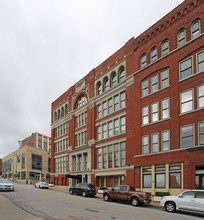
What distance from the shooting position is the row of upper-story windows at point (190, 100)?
73.3 feet

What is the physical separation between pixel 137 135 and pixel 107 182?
9.29 metres

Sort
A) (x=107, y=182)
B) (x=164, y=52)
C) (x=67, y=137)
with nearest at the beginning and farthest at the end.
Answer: (x=164, y=52)
(x=107, y=182)
(x=67, y=137)

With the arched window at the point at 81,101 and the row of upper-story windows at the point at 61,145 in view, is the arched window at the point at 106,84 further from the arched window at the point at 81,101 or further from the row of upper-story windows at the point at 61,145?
the row of upper-story windows at the point at 61,145

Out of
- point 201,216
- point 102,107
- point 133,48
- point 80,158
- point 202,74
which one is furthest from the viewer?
point 80,158

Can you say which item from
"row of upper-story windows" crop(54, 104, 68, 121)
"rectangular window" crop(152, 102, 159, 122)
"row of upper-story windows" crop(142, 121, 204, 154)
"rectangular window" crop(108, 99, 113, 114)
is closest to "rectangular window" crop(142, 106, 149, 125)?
"rectangular window" crop(152, 102, 159, 122)

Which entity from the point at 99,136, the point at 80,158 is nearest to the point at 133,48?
the point at 99,136

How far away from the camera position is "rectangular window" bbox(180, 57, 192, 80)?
78.5 ft

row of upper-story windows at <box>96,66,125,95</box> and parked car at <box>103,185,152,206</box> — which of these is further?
row of upper-story windows at <box>96,66,125,95</box>

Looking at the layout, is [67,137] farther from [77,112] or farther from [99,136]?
[99,136]

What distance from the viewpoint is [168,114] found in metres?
25.5

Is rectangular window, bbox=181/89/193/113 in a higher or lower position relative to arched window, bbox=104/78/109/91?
lower

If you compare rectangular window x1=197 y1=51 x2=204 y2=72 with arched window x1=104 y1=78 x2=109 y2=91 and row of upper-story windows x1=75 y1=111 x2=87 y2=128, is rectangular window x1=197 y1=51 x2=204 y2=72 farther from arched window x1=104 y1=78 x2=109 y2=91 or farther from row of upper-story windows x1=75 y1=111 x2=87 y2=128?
row of upper-story windows x1=75 y1=111 x2=87 y2=128

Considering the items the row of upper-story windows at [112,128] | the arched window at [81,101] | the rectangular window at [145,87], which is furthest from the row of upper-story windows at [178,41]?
the arched window at [81,101]

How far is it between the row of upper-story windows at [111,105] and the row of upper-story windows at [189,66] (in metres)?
9.67
